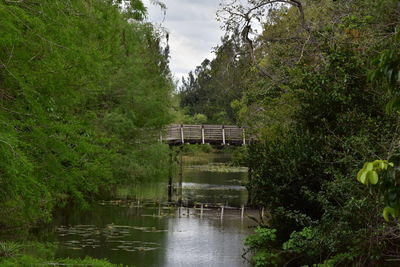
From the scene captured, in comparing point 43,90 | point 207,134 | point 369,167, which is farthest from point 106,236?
point 207,134

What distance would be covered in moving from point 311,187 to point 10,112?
7421 millimetres

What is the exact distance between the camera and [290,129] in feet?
42.7

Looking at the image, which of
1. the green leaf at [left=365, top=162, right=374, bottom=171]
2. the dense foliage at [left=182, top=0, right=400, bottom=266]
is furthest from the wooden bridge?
the green leaf at [left=365, top=162, right=374, bottom=171]

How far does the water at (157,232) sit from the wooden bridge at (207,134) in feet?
14.4

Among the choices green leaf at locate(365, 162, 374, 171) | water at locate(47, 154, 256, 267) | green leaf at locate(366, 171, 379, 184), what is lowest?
water at locate(47, 154, 256, 267)

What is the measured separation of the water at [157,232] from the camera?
13.7 meters

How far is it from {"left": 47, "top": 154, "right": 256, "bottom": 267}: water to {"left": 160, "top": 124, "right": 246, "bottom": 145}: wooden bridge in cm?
440

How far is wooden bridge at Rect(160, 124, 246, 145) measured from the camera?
29.8 meters

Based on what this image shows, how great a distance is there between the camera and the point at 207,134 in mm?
30219

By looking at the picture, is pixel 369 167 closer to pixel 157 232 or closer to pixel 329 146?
pixel 329 146

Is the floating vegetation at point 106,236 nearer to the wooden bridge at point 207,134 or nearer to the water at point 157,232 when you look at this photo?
the water at point 157,232

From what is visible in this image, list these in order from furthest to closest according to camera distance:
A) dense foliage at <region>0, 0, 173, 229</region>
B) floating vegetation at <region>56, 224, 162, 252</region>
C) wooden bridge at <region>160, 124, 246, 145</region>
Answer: wooden bridge at <region>160, 124, 246, 145</region> → floating vegetation at <region>56, 224, 162, 252</region> → dense foliage at <region>0, 0, 173, 229</region>

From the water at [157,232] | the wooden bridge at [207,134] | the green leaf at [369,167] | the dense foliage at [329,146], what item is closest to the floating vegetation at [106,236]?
the water at [157,232]

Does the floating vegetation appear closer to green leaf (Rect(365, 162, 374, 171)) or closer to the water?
the water
